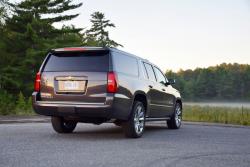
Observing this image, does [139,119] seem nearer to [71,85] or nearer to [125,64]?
[125,64]

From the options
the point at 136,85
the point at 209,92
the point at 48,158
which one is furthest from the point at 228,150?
the point at 209,92

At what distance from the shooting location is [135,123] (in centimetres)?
940

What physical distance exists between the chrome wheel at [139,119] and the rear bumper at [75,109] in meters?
1.09

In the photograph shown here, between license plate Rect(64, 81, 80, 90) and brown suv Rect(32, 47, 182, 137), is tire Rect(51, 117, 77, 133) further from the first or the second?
license plate Rect(64, 81, 80, 90)

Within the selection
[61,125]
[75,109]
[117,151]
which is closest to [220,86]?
[61,125]

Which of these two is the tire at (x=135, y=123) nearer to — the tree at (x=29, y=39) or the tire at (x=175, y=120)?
the tire at (x=175, y=120)

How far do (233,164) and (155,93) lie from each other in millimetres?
4754

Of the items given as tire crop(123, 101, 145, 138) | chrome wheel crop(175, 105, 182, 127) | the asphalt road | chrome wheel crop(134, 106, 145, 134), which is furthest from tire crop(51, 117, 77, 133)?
chrome wheel crop(175, 105, 182, 127)

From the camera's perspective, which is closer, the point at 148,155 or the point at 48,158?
the point at 48,158

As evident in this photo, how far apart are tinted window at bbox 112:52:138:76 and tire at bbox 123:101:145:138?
2.41 ft

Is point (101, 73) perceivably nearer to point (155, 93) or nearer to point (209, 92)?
point (155, 93)

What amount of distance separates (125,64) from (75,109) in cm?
155

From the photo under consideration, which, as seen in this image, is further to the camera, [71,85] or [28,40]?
[28,40]

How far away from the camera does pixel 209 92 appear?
160625 mm
